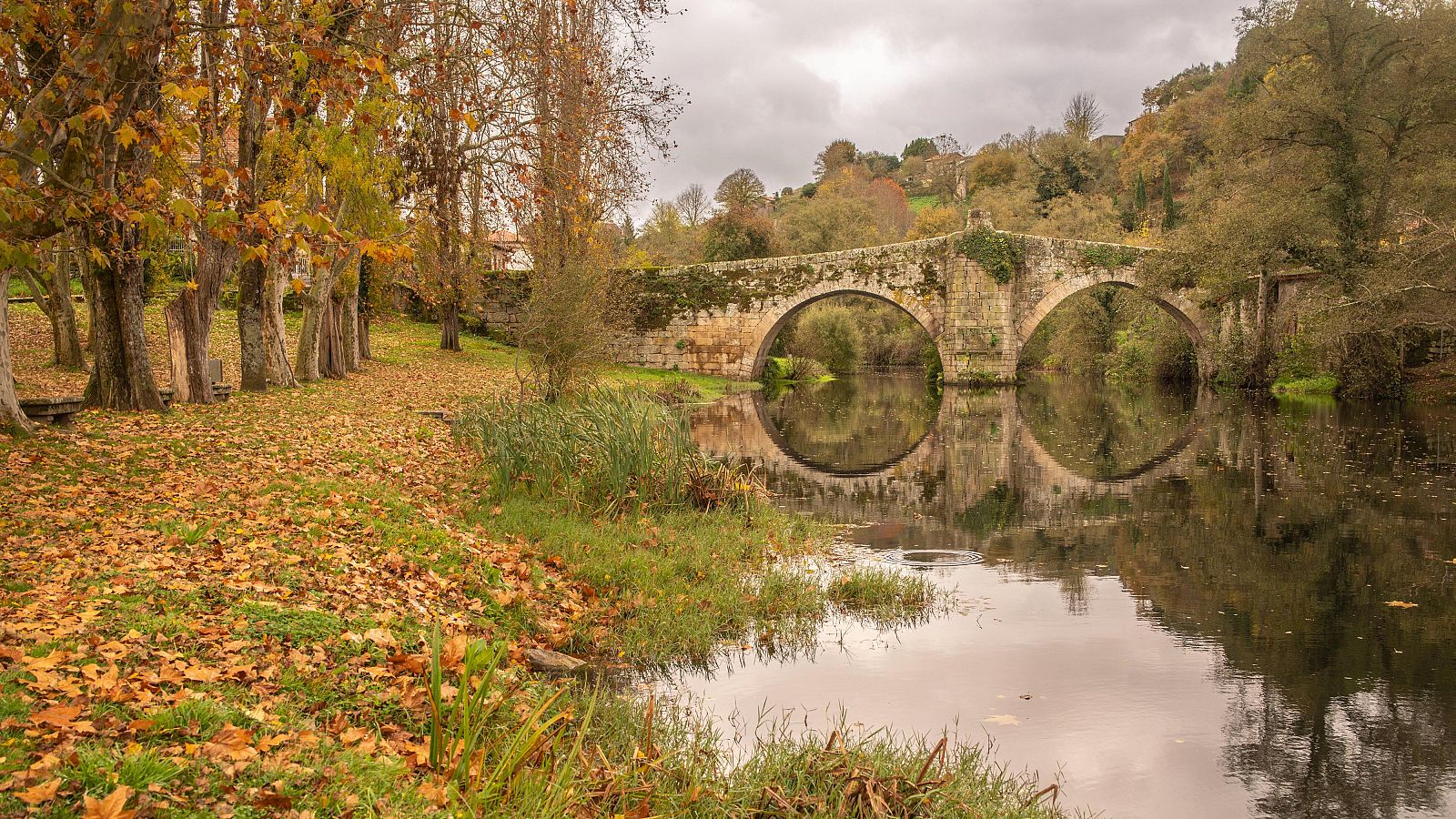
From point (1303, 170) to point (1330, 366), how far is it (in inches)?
169

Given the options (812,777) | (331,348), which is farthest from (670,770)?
(331,348)

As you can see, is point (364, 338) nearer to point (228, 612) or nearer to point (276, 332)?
point (276, 332)

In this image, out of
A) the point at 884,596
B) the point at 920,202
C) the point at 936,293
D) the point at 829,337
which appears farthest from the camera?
the point at 920,202

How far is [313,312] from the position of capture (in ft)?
47.6

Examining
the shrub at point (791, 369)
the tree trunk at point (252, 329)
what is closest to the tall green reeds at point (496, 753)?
the tree trunk at point (252, 329)

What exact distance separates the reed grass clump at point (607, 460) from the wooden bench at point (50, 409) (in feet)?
10.7

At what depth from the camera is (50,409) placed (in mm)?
7602

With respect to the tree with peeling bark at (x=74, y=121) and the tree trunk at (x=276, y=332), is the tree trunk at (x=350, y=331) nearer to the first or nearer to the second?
the tree trunk at (x=276, y=332)

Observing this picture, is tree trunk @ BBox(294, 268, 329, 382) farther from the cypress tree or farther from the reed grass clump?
the cypress tree

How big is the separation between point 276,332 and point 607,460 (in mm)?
8115

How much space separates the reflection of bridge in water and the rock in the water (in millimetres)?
4468

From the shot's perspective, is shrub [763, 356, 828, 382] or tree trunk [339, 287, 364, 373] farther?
shrub [763, 356, 828, 382]

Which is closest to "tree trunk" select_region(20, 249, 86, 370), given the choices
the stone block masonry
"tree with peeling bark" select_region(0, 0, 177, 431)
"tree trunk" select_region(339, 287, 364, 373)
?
"tree trunk" select_region(339, 287, 364, 373)

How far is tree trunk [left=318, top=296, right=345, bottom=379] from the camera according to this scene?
15.4 m
